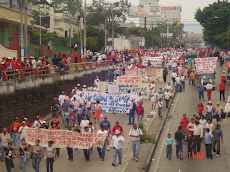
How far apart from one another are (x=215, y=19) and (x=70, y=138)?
76528mm

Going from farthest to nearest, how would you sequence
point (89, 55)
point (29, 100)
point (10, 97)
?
1. point (89, 55)
2. point (29, 100)
3. point (10, 97)

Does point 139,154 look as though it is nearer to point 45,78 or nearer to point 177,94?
point 45,78

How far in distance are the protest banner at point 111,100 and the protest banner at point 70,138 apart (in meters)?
9.13

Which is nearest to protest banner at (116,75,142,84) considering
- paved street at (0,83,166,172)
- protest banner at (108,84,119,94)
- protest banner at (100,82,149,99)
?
protest banner at (100,82,149,99)

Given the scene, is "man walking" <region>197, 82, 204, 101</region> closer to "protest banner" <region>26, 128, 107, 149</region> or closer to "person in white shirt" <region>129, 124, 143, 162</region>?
"person in white shirt" <region>129, 124, 143, 162</region>

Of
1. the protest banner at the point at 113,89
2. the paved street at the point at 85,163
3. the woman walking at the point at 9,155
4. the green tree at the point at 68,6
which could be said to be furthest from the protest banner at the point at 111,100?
the green tree at the point at 68,6

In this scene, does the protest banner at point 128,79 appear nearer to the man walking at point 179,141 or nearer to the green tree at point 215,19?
the man walking at point 179,141

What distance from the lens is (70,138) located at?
15.7 m

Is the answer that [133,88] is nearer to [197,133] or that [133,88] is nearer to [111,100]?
[111,100]

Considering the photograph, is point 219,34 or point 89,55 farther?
point 219,34

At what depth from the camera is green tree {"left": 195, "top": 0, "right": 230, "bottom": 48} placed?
84.9 m

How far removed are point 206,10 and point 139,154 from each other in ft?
260

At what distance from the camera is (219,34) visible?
84812 mm

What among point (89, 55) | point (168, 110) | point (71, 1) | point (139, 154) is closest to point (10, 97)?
point (139, 154)
